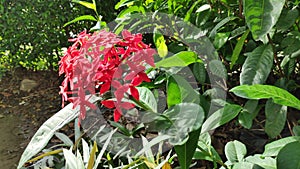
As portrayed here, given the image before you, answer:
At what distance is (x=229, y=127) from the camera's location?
219cm

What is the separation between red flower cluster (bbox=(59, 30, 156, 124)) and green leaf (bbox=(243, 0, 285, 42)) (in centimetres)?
29

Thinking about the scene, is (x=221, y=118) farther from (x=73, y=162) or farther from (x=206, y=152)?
(x=73, y=162)

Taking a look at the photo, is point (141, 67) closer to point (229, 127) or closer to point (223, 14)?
point (223, 14)

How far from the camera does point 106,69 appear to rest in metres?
0.93

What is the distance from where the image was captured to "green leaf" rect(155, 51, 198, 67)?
92 centimetres

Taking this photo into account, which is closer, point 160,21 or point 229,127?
point 160,21

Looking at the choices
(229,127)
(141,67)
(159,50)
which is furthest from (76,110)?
(229,127)

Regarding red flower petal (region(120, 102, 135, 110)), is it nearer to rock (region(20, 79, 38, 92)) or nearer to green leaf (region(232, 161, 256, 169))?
green leaf (region(232, 161, 256, 169))

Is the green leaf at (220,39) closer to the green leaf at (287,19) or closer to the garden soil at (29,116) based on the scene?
the green leaf at (287,19)

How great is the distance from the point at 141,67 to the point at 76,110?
192 millimetres

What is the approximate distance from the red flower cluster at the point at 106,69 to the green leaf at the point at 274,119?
1.36 feet

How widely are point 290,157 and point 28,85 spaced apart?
346 centimetres

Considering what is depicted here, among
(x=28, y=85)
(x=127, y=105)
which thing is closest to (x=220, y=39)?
(x=127, y=105)

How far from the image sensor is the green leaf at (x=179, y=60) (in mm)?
924
